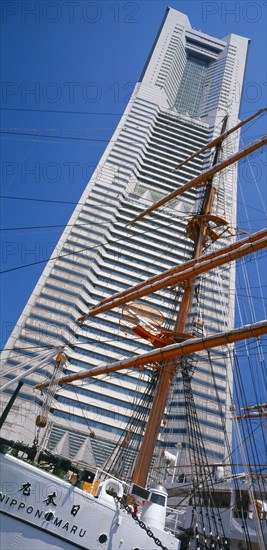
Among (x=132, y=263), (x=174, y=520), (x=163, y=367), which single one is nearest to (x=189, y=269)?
(x=163, y=367)

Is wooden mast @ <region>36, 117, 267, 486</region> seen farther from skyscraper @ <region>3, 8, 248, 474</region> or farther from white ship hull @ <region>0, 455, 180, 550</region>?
skyscraper @ <region>3, 8, 248, 474</region>

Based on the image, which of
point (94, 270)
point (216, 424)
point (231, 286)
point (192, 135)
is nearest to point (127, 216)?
point (94, 270)

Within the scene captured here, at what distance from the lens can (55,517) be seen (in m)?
7.12

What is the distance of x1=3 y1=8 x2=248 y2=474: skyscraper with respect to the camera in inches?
1773

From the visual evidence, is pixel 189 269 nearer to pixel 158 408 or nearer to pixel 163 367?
pixel 163 367

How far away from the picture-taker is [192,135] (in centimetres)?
8188

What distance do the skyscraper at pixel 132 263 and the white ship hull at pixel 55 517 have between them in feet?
51.8

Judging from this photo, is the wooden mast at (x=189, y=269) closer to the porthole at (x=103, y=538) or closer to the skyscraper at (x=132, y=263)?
the skyscraper at (x=132, y=263)

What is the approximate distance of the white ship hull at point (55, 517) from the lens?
6.88m

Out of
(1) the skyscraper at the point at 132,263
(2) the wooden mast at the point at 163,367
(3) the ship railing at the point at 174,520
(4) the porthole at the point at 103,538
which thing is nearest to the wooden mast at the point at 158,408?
(2) the wooden mast at the point at 163,367

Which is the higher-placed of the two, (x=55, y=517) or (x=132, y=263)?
(x=132, y=263)

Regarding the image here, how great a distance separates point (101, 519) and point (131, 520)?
27.7 inches

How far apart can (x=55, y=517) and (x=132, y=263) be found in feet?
178

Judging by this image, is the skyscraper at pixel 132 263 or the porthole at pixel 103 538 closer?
the porthole at pixel 103 538
